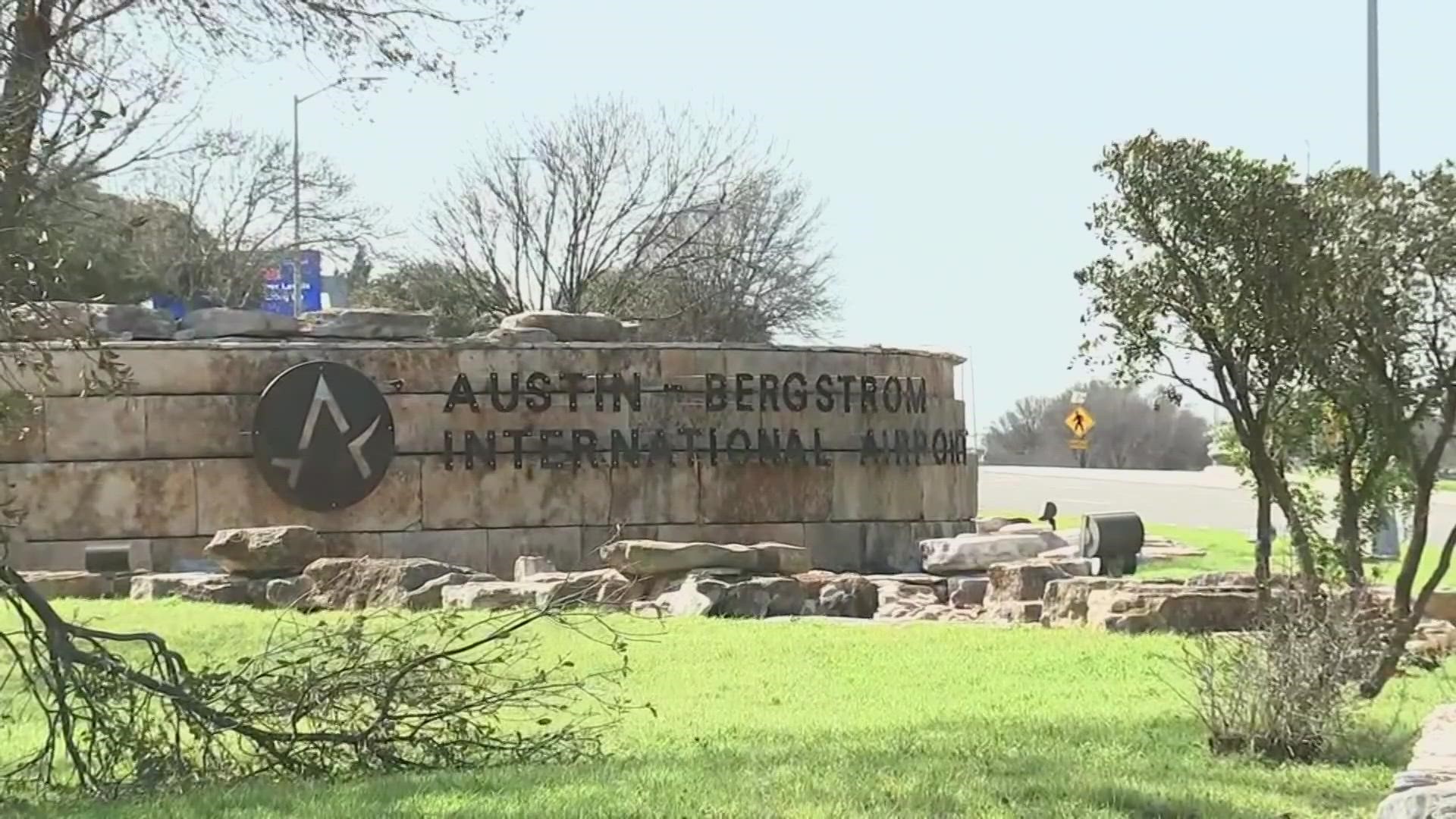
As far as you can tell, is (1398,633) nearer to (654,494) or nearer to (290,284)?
(654,494)

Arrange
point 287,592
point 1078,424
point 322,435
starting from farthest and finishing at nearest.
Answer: point 1078,424 → point 322,435 → point 287,592

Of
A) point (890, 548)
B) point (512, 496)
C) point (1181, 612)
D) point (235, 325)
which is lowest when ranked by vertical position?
point (1181, 612)

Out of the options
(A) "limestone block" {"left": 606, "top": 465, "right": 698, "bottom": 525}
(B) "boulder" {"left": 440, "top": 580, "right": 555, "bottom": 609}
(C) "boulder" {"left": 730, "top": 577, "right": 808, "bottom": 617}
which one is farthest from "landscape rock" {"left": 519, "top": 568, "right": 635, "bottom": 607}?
(A) "limestone block" {"left": 606, "top": 465, "right": 698, "bottom": 525}

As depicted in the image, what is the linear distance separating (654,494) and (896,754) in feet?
42.0

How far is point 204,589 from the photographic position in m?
17.6

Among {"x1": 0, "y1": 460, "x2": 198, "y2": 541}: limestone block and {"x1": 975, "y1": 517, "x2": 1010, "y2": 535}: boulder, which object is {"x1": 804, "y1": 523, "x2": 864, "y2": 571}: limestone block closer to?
{"x1": 975, "y1": 517, "x2": 1010, "y2": 535}: boulder

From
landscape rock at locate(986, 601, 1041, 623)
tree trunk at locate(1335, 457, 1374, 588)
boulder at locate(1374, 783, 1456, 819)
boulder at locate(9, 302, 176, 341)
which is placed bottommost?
landscape rock at locate(986, 601, 1041, 623)

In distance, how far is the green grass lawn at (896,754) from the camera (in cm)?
689

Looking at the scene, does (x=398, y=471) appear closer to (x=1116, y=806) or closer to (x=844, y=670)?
(x=844, y=670)

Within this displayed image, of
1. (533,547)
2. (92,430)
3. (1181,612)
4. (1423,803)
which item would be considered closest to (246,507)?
(92,430)

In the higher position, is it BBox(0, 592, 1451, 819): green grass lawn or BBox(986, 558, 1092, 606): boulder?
BBox(986, 558, 1092, 606): boulder

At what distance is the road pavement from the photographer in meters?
38.9

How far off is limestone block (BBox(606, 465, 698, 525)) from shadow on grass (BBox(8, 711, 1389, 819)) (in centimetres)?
1192

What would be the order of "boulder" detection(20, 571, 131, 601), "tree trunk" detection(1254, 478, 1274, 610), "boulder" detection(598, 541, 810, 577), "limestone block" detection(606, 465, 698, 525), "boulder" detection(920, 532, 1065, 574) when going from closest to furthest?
"tree trunk" detection(1254, 478, 1274, 610) < "boulder" detection(598, 541, 810, 577) < "boulder" detection(20, 571, 131, 601) < "boulder" detection(920, 532, 1065, 574) < "limestone block" detection(606, 465, 698, 525)
